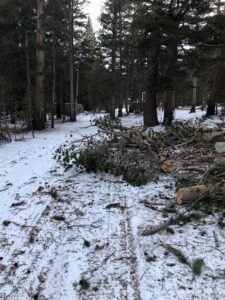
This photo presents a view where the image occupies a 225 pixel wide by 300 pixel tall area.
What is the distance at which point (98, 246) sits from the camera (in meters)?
4.16

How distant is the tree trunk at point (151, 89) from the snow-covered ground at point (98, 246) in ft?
28.3

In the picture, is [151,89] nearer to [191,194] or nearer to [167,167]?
[167,167]

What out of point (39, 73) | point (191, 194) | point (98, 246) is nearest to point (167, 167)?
point (191, 194)

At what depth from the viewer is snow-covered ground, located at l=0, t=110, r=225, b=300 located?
3.33 meters

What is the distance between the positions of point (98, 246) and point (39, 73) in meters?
15.7

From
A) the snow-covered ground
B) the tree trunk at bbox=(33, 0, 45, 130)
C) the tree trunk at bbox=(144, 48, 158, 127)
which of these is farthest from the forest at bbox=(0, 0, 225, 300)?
the tree trunk at bbox=(33, 0, 45, 130)

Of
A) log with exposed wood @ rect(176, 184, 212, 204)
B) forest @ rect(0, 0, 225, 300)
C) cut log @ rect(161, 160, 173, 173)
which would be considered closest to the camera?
forest @ rect(0, 0, 225, 300)

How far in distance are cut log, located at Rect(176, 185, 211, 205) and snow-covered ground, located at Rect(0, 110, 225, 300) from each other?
0.95ft

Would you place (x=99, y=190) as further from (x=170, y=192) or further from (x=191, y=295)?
(x=191, y=295)

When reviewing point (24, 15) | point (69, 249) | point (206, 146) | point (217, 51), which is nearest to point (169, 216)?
point (69, 249)

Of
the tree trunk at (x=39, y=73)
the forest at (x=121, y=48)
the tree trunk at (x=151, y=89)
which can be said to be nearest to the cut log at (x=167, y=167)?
the forest at (x=121, y=48)

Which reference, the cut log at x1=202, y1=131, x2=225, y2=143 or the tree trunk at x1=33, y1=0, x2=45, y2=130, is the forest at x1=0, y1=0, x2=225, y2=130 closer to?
the tree trunk at x1=33, y1=0, x2=45, y2=130

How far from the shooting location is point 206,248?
4.06 meters

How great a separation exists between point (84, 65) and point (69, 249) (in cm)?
3018
